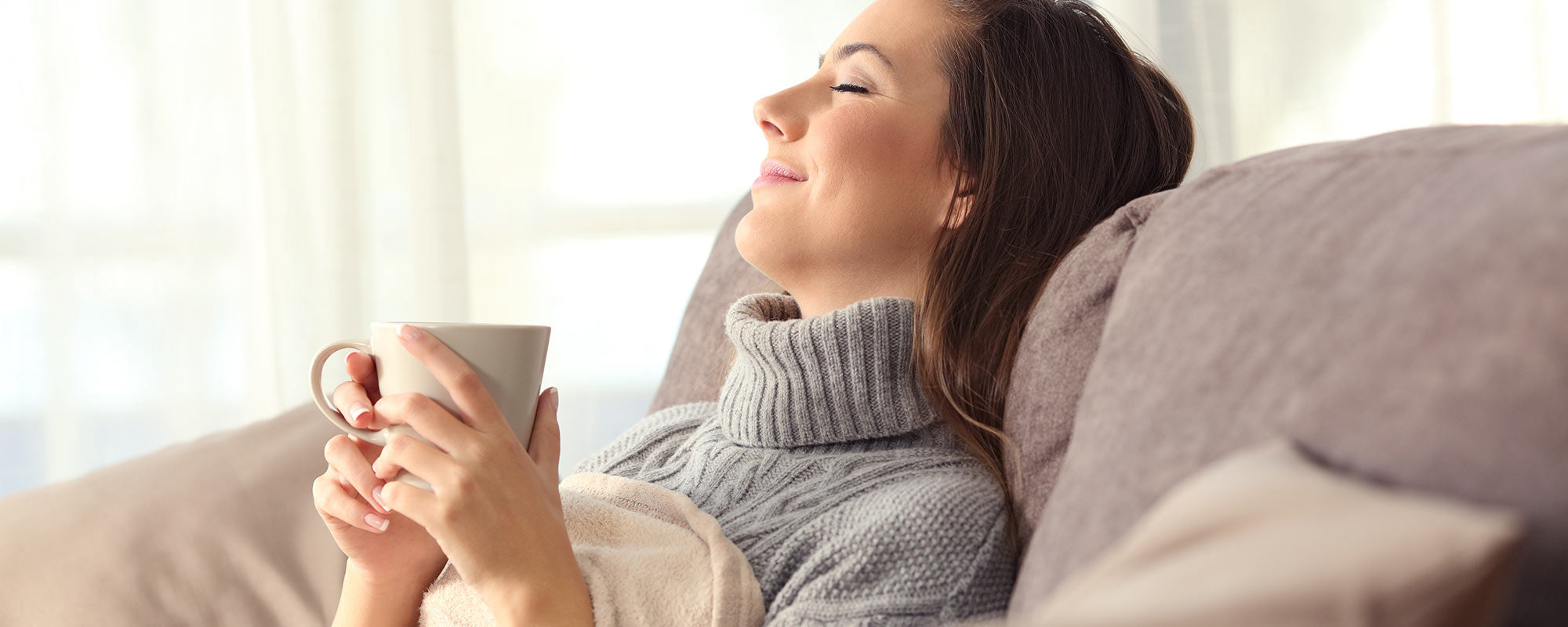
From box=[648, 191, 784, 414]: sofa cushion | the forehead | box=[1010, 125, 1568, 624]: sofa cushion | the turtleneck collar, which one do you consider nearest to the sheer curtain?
box=[648, 191, 784, 414]: sofa cushion

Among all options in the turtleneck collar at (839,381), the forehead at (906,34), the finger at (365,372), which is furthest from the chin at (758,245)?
the finger at (365,372)

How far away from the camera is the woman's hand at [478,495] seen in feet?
2.32

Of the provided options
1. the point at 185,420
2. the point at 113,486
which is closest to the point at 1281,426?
the point at 113,486

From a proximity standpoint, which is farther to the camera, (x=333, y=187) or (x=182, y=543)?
(x=333, y=187)

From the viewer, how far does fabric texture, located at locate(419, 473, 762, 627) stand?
783 mm

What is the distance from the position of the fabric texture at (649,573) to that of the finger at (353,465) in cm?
12

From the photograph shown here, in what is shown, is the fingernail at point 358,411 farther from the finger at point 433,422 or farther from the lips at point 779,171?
the lips at point 779,171

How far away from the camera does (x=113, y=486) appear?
1.04 m

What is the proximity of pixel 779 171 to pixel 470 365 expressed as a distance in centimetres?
47

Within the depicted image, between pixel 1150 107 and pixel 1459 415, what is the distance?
804 millimetres

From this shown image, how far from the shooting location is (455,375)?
70cm

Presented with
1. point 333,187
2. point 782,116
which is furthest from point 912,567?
point 333,187

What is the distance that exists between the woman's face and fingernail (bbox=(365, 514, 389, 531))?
0.44m

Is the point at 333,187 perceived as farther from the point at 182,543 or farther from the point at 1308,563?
the point at 1308,563
